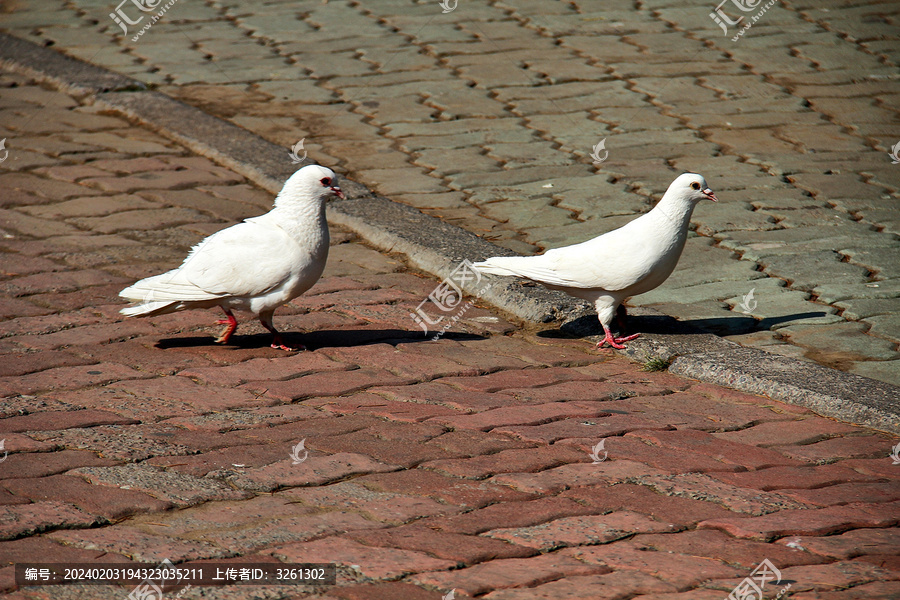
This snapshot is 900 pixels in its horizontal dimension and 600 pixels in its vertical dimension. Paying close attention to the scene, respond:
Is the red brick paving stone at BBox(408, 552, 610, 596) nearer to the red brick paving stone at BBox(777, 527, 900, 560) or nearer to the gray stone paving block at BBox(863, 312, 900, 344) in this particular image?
the red brick paving stone at BBox(777, 527, 900, 560)

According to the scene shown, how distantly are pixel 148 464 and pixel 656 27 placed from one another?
769cm

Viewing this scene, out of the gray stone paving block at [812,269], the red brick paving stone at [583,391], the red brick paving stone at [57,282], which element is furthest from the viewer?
the gray stone paving block at [812,269]

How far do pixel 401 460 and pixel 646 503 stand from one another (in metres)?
0.78

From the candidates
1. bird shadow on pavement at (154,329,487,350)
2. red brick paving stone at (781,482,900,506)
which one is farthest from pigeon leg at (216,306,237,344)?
red brick paving stone at (781,482,900,506)

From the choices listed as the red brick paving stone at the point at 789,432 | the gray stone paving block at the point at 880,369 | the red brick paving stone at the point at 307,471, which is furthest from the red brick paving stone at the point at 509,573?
the gray stone paving block at the point at 880,369

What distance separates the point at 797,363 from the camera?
391cm

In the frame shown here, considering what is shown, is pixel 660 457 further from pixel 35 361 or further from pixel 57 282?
pixel 57 282

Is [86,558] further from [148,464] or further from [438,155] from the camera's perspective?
[438,155]

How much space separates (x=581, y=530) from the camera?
265 cm

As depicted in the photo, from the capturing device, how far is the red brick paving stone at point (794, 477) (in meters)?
2.96

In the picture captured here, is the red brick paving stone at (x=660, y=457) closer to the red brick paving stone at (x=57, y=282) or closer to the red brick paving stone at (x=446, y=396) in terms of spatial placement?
the red brick paving stone at (x=446, y=396)

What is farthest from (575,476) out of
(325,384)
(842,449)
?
(325,384)

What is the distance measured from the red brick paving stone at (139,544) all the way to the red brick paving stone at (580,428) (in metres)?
1.19

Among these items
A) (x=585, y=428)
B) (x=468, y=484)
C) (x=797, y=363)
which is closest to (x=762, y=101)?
(x=797, y=363)
